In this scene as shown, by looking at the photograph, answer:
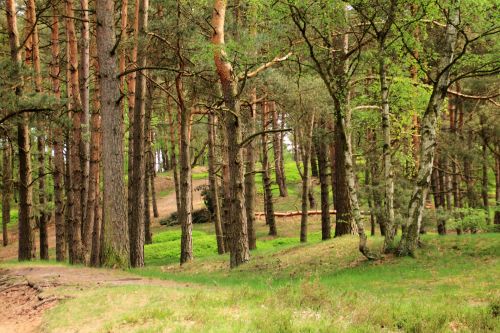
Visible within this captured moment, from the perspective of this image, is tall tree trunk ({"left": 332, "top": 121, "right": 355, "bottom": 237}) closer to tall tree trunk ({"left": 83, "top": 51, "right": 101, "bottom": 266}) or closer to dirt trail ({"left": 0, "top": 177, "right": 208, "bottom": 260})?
tall tree trunk ({"left": 83, "top": 51, "right": 101, "bottom": 266})

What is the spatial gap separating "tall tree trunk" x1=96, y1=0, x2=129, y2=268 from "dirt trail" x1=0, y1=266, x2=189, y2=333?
2.77 ft

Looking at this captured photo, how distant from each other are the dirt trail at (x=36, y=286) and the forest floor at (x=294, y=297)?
0.03 metres

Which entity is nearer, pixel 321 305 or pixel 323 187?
pixel 321 305

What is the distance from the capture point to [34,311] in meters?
8.52

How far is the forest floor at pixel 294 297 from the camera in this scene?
6398 mm

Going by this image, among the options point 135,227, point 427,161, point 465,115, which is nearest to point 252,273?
point 135,227

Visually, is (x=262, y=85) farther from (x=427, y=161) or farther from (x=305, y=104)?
(x=427, y=161)

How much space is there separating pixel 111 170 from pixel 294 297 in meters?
8.08

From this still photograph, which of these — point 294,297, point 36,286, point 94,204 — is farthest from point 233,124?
point 294,297

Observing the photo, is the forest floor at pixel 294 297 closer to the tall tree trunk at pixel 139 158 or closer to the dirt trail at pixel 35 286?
the dirt trail at pixel 35 286

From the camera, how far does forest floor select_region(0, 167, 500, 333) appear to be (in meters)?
6.40

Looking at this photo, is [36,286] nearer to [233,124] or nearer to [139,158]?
[139,158]

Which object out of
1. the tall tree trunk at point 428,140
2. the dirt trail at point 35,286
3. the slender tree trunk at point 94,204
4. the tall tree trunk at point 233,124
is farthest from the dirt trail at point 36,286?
the tall tree trunk at point 428,140

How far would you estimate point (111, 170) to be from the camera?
13.8 meters
